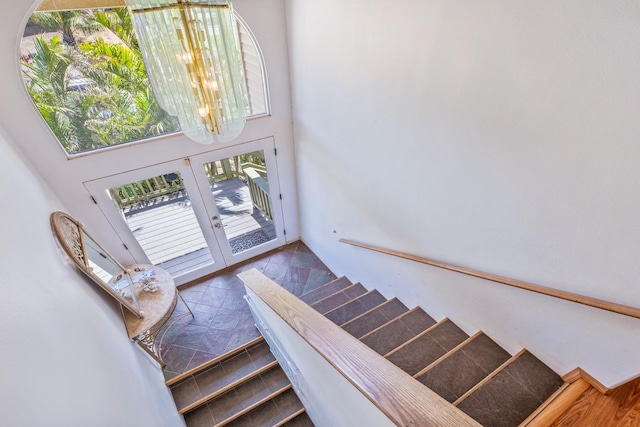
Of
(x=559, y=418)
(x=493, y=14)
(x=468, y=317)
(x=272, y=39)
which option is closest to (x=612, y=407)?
(x=559, y=418)

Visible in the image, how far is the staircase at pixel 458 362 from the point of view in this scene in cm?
171

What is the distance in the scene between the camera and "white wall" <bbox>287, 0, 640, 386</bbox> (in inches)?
46.9

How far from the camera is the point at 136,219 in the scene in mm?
3465

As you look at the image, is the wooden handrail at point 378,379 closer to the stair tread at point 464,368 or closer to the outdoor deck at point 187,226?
the stair tread at point 464,368

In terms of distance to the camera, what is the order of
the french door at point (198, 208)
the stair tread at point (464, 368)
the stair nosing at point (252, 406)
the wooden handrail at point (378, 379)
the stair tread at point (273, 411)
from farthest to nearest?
the french door at point (198, 208)
the stair tread at point (273, 411)
the stair nosing at point (252, 406)
the stair tread at point (464, 368)
the wooden handrail at point (378, 379)

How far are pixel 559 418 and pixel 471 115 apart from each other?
5.51 ft

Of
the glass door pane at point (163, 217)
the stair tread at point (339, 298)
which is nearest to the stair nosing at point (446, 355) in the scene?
the stair tread at point (339, 298)

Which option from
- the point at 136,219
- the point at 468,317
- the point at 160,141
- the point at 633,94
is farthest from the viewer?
the point at 136,219

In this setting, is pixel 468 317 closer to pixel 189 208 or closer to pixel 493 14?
pixel 493 14

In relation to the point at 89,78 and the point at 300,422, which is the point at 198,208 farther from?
the point at 300,422

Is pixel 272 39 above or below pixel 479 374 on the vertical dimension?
above

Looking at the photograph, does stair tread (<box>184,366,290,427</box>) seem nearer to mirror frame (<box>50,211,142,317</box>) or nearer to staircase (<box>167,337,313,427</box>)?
staircase (<box>167,337,313,427</box>)

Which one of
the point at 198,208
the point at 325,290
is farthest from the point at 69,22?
the point at 325,290

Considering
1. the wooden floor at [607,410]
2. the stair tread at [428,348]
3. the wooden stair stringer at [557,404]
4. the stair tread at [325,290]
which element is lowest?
the stair tread at [325,290]
